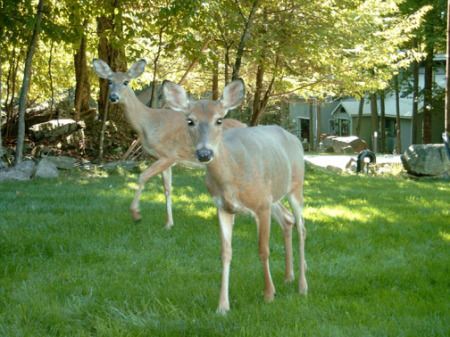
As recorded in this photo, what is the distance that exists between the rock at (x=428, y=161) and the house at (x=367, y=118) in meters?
13.8

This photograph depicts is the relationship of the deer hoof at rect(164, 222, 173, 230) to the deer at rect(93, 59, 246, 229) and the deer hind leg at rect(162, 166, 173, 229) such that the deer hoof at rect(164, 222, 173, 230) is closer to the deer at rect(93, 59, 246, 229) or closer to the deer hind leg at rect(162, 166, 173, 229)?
the deer hind leg at rect(162, 166, 173, 229)

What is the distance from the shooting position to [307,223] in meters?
7.26

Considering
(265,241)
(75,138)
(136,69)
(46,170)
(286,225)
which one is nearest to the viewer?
(265,241)

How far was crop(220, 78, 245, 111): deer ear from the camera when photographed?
4219 mm

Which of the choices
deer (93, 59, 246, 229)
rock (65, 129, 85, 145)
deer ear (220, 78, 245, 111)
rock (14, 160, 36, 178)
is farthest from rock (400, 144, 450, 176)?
deer ear (220, 78, 245, 111)

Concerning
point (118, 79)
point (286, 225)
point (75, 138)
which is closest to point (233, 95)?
point (286, 225)

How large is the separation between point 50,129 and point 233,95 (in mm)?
13041

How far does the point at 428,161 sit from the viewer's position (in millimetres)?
15203

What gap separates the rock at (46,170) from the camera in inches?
488

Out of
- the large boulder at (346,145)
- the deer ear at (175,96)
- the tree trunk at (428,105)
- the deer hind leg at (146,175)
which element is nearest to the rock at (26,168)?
the deer hind leg at (146,175)

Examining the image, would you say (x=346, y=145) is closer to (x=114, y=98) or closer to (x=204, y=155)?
(x=114, y=98)

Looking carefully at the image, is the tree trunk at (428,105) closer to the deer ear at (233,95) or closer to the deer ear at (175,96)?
the deer ear at (233,95)

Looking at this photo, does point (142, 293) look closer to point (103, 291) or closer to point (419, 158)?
point (103, 291)

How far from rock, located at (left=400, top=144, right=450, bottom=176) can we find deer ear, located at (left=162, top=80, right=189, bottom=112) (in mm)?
12292
